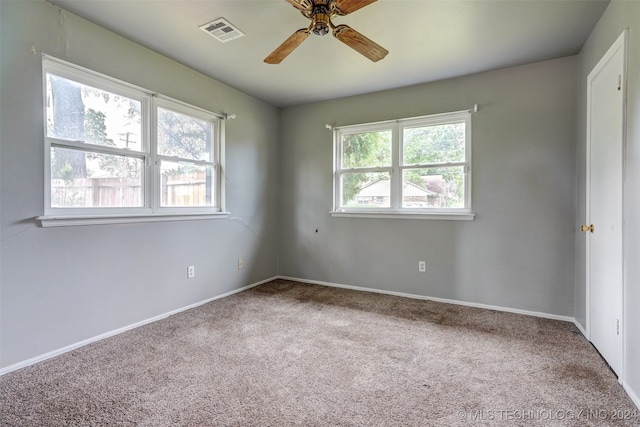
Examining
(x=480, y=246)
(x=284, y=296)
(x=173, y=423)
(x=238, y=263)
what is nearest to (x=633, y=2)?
(x=480, y=246)

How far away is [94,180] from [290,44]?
1953mm

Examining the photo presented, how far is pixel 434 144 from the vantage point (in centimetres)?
358

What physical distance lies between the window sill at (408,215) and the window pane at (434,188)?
0.40 feet

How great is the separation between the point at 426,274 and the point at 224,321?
232cm

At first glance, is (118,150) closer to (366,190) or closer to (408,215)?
(366,190)

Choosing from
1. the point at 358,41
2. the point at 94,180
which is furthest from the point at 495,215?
the point at 94,180

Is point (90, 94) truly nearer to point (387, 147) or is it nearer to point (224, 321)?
point (224, 321)

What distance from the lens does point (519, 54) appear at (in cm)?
286

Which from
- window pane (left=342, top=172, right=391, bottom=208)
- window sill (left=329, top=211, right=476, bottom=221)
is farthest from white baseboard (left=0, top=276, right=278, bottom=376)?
window pane (left=342, top=172, right=391, bottom=208)

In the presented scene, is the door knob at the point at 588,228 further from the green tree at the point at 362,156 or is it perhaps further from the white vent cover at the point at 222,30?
the white vent cover at the point at 222,30

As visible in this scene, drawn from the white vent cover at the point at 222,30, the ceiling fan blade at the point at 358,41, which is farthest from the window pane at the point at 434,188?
the white vent cover at the point at 222,30

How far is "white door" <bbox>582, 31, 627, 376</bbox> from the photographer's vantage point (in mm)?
1978

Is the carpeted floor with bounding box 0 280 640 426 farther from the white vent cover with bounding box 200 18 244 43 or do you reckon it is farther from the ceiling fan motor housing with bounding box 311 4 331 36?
the white vent cover with bounding box 200 18 244 43

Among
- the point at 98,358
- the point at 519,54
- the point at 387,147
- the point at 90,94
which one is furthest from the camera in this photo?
the point at 387,147
